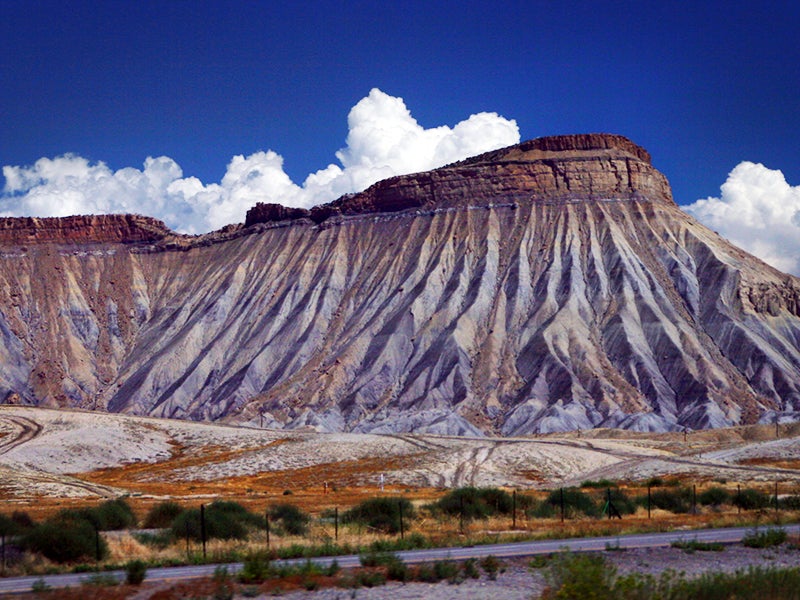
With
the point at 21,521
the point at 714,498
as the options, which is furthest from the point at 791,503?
the point at 21,521

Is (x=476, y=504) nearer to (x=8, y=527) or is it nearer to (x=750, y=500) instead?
(x=750, y=500)

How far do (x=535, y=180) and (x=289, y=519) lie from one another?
378 ft

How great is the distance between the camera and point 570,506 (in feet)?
127

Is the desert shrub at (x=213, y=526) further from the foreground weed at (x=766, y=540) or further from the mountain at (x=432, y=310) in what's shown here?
the mountain at (x=432, y=310)

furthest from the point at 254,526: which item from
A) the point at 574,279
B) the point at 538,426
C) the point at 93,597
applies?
the point at 574,279

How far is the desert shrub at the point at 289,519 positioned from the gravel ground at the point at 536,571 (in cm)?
1177

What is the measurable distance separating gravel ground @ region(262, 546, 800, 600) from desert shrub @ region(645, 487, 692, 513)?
1505cm

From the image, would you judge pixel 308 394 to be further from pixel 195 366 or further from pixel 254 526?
pixel 254 526

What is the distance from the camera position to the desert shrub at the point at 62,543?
1040 inches

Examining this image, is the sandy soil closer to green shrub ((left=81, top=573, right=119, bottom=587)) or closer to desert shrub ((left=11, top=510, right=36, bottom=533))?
desert shrub ((left=11, top=510, right=36, bottom=533))

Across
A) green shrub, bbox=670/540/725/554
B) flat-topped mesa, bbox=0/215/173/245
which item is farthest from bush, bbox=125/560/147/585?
flat-topped mesa, bbox=0/215/173/245

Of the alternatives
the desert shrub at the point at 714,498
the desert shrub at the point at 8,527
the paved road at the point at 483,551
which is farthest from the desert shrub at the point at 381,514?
the desert shrub at the point at 714,498

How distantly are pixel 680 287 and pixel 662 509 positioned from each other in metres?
90.8

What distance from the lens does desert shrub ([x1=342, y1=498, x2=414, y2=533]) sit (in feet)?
112
